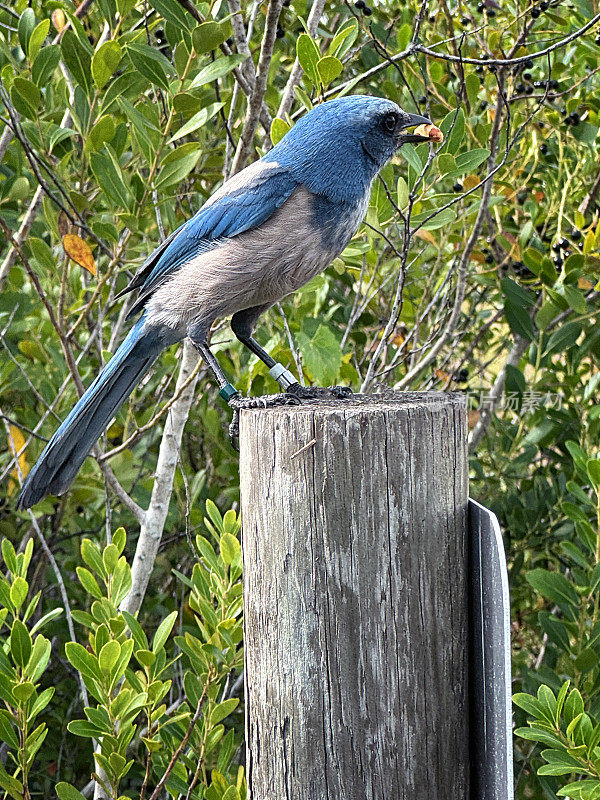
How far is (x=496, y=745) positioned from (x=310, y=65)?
6.89 ft

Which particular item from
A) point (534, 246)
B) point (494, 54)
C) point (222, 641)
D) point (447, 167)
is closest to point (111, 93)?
point (447, 167)

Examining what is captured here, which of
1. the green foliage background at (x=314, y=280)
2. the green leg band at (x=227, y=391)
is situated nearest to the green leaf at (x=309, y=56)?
the green foliage background at (x=314, y=280)

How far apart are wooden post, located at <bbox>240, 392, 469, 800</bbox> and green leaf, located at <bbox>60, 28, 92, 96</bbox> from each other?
5.41 ft

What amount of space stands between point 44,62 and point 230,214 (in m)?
0.91

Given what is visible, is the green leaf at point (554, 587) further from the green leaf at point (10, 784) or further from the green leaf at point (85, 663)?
the green leaf at point (10, 784)

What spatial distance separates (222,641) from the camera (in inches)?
100

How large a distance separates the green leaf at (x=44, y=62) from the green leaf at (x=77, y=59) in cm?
10

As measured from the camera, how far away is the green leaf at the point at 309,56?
110 inches

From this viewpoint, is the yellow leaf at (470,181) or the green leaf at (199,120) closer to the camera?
the green leaf at (199,120)

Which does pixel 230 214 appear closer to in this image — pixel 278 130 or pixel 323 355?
pixel 278 130

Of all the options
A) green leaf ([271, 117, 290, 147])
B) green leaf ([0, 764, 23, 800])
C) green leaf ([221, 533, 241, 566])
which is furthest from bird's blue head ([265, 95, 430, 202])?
green leaf ([0, 764, 23, 800])

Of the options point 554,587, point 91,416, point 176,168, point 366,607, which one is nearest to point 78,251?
point 176,168

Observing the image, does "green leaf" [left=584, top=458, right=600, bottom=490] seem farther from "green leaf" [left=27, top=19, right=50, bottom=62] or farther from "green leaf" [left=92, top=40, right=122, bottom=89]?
"green leaf" [left=27, top=19, right=50, bottom=62]

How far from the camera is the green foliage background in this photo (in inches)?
114
